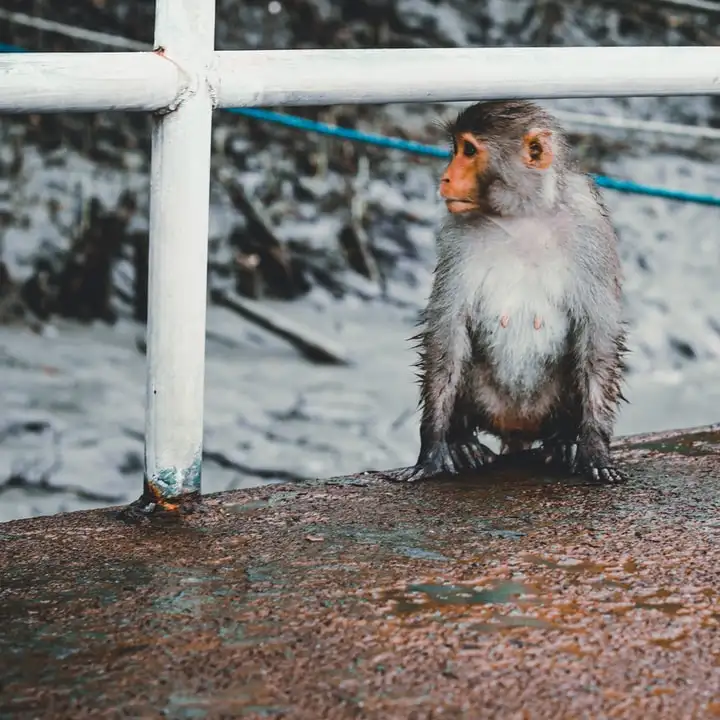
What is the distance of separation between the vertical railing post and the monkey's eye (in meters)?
Result: 0.68

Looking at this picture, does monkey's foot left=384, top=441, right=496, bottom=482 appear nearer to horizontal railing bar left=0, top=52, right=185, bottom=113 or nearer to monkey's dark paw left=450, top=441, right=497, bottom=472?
monkey's dark paw left=450, top=441, right=497, bottom=472

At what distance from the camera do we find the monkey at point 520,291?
7.93 ft

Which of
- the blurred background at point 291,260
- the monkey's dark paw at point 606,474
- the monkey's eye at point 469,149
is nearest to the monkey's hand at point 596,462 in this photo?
the monkey's dark paw at point 606,474

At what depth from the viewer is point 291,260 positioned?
332 inches

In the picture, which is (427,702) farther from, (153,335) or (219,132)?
(219,132)

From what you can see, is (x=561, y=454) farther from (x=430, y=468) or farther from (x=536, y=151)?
(x=536, y=151)

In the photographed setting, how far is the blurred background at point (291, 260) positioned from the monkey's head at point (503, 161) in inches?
133

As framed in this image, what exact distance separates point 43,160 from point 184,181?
6.92m

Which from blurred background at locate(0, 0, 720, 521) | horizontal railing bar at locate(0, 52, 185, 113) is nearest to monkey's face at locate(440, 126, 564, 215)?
horizontal railing bar at locate(0, 52, 185, 113)

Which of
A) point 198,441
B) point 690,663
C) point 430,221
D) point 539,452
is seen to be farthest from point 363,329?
point 690,663

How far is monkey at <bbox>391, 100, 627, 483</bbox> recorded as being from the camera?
95.1 inches

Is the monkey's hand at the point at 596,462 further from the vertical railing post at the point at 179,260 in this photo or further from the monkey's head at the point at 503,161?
the vertical railing post at the point at 179,260

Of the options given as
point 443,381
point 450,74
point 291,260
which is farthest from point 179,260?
point 291,260

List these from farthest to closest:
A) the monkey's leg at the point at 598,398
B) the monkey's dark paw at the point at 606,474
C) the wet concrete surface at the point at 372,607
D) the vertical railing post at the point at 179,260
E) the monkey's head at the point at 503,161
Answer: the monkey's head at the point at 503,161 → the monkey's leg at the point at 598,398 → the monkey's dark paw at the point at 606,474 → the vertical railing post at the point at 179,260 → the wet concrete surface at the point at 372,607
